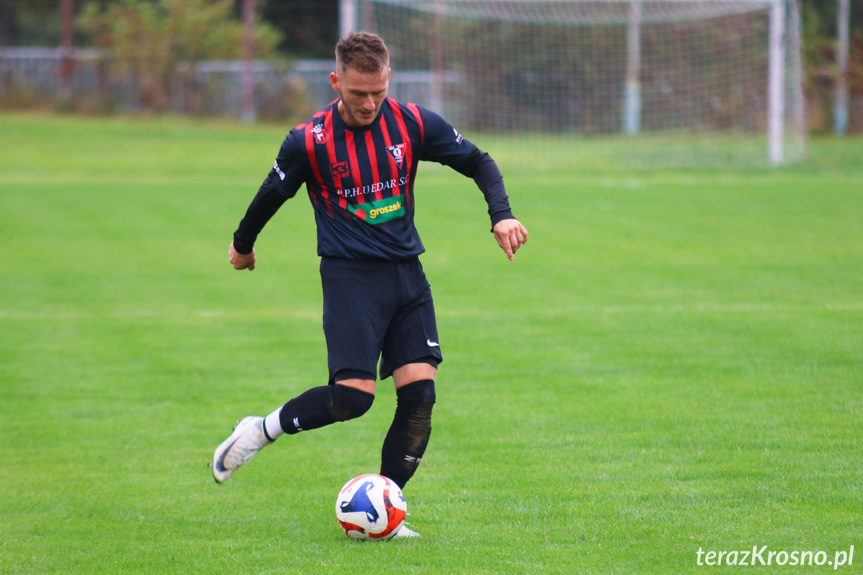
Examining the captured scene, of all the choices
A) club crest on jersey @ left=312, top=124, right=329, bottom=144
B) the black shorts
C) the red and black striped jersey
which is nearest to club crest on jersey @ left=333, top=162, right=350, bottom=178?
the red and black striped jersey

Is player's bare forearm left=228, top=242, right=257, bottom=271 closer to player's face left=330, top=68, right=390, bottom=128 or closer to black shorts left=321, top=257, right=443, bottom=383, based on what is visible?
black shorts left=321, top=257, right=443, bottom=383

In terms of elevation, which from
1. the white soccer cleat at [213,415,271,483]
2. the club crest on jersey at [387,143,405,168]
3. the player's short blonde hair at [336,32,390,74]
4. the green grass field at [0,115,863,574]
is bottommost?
the green grass field at [0,115,863,574]

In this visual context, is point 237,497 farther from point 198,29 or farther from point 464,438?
point 198,29

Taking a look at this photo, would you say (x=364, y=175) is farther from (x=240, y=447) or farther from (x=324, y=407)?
(x=240, y=447)

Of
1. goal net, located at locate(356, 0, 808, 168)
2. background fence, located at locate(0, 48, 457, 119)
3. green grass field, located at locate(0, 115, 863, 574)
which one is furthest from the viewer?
background fence, located at locate(0, 48, 457, 119)

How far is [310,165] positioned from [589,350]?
4.20 m

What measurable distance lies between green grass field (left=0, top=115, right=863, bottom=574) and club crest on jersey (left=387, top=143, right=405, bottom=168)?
5.40ft

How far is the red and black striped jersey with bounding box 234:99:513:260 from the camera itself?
4.39 metres

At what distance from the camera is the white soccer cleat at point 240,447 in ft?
14.9

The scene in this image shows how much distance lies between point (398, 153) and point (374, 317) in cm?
74

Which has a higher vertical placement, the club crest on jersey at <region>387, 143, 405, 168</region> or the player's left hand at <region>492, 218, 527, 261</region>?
the club crest on jersey at <region>387, 143, 405, 168</region>

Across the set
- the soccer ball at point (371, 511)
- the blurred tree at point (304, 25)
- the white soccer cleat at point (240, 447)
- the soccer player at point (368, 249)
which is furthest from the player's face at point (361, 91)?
the blurred tree at point (304, 25)

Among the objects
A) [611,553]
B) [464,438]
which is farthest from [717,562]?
[464,438]

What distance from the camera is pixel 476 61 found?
81.1 feet
